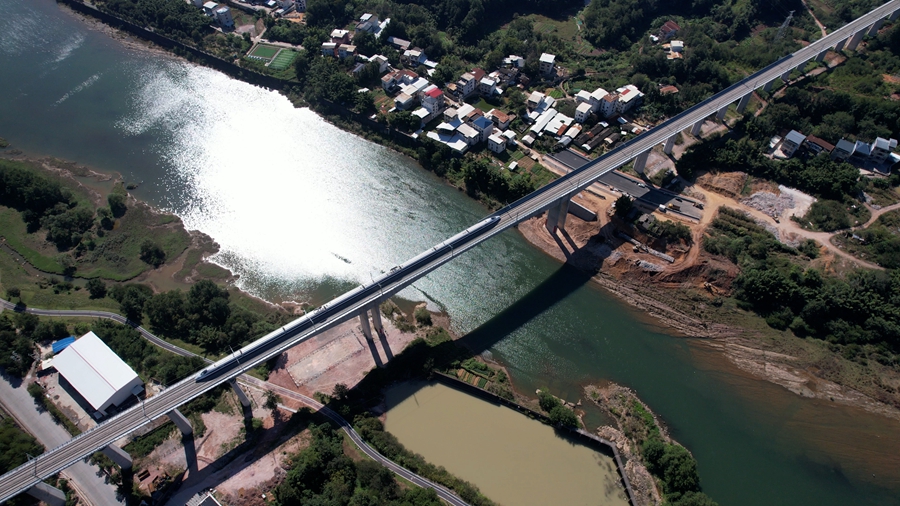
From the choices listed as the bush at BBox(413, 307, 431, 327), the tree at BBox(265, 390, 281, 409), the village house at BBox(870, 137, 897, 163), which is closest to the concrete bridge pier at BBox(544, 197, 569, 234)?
the bush at BBox(413, 307, 431, 327)

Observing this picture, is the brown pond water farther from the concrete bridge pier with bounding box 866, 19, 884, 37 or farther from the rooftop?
the concrete bridge pier with bounding box 866, 19, 884, 37

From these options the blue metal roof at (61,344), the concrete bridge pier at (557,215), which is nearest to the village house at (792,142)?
the concrete bridge pier at (557,215)

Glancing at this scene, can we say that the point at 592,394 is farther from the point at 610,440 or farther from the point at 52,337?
the point at 52,337

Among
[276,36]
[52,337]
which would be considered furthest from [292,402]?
[276,36]

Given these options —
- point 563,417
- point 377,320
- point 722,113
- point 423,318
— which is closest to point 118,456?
point 377,320

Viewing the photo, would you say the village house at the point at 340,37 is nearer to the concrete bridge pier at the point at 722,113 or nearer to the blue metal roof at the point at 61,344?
the concrete bridge pier at the point at 722,113
